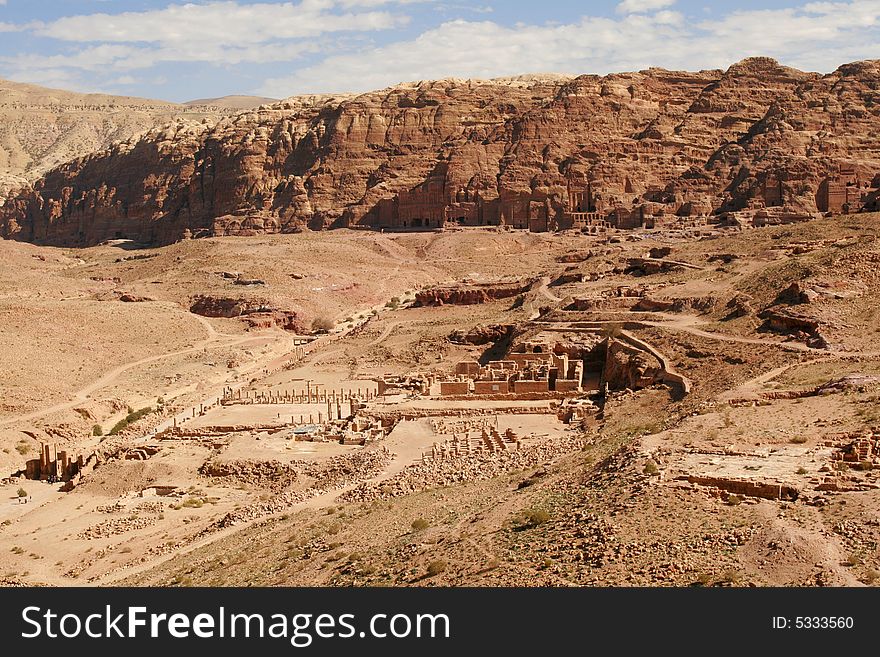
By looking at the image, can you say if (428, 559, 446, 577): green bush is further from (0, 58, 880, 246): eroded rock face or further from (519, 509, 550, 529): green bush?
(0, 58, 880, 246): eroded rock face

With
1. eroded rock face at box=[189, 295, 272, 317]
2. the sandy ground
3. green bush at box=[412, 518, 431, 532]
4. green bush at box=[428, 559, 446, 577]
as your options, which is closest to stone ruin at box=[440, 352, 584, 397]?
the sandy ground

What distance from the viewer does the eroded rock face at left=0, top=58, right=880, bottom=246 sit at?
8756 cm

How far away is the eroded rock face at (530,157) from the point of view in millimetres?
87562

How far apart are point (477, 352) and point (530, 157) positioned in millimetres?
50842

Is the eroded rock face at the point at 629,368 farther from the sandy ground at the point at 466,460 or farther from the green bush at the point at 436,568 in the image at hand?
the green bush at the point at 436,568

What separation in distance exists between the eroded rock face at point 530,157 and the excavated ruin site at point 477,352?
33cm

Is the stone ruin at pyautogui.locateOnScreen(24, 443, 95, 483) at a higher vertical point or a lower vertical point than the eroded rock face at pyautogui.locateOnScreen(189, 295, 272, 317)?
lower

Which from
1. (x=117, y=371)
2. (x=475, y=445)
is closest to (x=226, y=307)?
(x=117, y=371)

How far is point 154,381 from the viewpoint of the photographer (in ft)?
173

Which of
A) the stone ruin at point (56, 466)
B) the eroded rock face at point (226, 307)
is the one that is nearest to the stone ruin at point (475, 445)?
the stone ruin at point (56, 466)

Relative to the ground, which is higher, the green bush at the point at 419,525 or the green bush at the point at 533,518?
the green bush at the point at 533,518

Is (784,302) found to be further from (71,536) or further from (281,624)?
(281,624)

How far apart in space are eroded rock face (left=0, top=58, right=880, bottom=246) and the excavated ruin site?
0.33 metres

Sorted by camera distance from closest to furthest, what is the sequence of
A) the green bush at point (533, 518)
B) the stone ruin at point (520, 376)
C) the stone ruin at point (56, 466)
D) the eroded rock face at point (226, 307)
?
the green bush at point (533, 518), the stone ruin at point (56, 466), the stone ruin at point (520, 376), the eroded rock face at point (226, 307)
